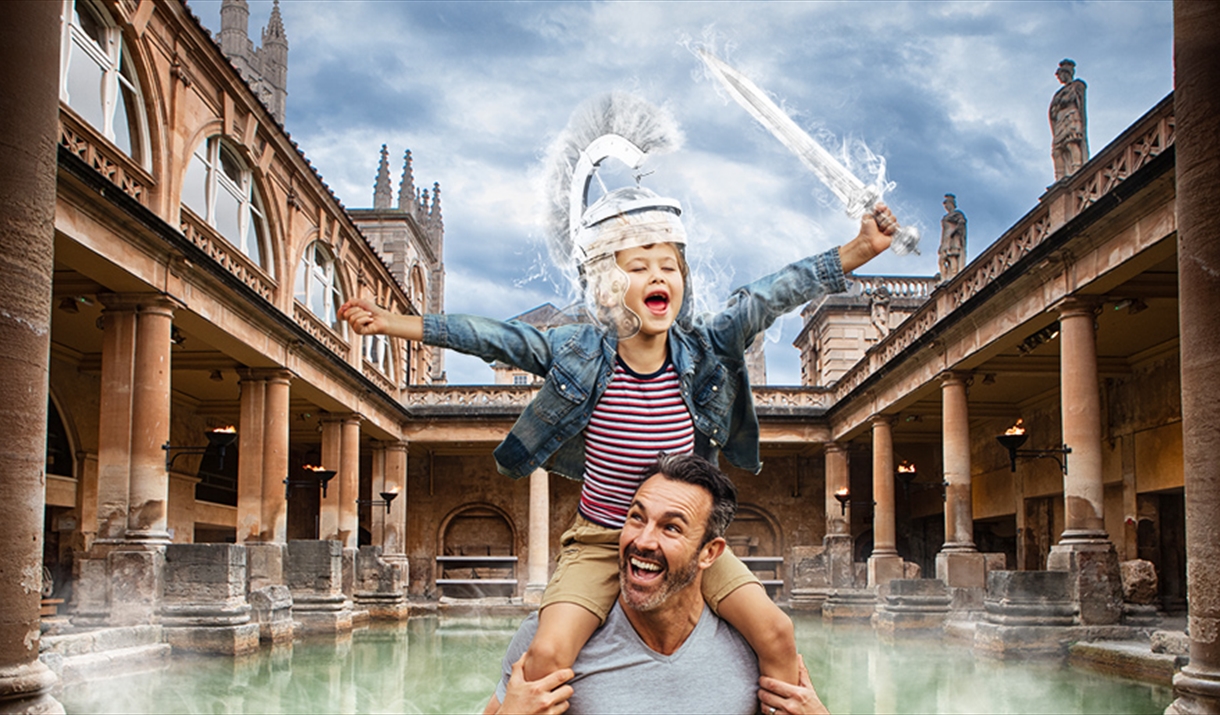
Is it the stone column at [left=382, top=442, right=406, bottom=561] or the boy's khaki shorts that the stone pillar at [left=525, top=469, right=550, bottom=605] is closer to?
the stone column at [left=382, top=442, right=406, bottom=561]

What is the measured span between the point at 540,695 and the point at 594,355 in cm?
102

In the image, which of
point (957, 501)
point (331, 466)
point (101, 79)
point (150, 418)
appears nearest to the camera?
point (101, 79)

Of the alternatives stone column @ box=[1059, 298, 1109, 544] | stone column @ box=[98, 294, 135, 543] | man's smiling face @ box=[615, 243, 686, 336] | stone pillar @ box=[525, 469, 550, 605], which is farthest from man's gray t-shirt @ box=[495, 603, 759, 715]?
stone pillar @ box=[525, 469, 550, 605]

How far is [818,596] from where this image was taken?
102ft

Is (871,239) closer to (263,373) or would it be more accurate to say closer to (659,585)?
(659,585)

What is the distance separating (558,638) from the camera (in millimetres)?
3125

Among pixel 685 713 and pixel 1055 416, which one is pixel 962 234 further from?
pixel 685 713

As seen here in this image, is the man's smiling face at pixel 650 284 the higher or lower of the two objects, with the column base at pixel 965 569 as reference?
higher

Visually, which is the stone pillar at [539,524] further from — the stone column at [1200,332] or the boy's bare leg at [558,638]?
the boy's bare leg at [558,638]

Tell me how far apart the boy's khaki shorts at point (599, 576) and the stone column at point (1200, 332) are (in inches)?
178

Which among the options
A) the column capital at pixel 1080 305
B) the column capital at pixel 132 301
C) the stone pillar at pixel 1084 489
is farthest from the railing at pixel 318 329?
the stone pillar at pixel 1084 489

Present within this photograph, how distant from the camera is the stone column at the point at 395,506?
31.4 meters

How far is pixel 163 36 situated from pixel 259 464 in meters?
8.37

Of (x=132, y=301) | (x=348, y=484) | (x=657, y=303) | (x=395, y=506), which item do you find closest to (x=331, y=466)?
(x=348, y=484)
